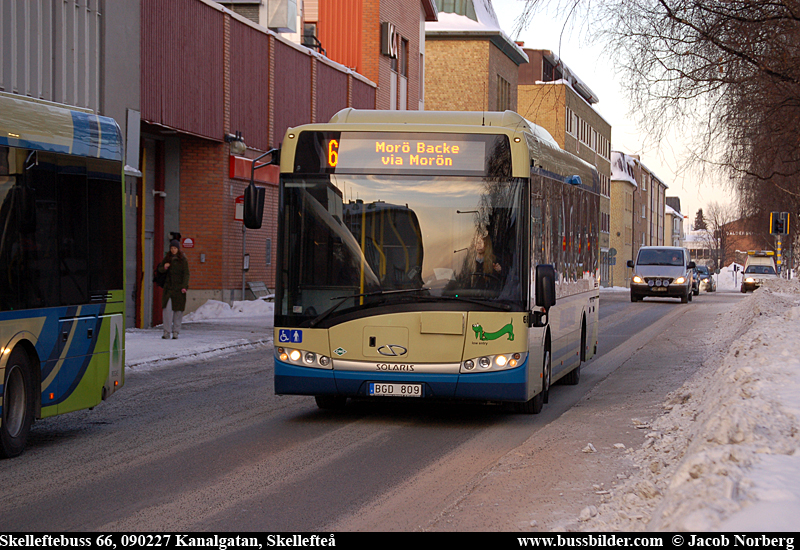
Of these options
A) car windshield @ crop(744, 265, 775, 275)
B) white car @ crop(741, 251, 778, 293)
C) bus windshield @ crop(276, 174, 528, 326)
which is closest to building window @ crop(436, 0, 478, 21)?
white car @ crop(741, 251, 778, 293)

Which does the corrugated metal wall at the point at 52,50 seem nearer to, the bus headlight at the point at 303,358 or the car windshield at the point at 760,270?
the bus headlight at the point at 303,358

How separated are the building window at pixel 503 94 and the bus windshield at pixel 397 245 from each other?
50.9m

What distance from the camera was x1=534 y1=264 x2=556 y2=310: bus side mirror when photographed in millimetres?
10617

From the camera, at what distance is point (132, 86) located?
22.5 meters

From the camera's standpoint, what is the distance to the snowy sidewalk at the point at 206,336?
17505 mm

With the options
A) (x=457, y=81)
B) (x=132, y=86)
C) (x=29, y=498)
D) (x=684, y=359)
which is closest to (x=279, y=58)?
(x=132, y=86)

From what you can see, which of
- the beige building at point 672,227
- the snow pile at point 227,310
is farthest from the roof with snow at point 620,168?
the snow pile at point 227,310

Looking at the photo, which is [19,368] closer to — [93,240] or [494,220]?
[93,240]

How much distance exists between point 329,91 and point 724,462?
30879 mm

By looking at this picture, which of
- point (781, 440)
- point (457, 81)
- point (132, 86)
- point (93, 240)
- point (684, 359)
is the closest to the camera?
point (781, 440)

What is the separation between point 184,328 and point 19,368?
15070 millimetres

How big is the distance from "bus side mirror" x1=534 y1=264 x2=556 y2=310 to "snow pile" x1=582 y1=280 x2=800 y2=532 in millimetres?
1523

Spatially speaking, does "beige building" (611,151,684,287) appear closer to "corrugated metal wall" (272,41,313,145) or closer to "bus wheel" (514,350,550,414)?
"corrugated metal wall" (272,41,313,145)

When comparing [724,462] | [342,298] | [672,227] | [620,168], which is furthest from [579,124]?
[672,227]
